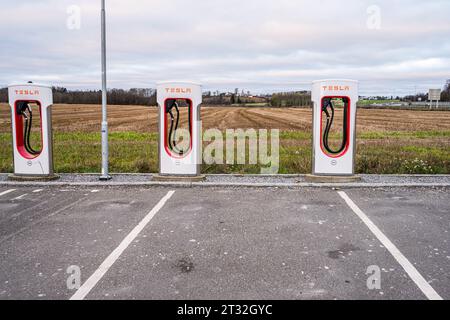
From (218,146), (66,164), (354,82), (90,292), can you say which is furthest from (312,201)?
(218,146)

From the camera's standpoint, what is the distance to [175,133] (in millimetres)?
8992

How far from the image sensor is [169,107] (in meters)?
8.62

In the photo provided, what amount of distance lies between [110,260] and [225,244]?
1331 millimetres

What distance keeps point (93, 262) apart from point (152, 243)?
0.79 metres

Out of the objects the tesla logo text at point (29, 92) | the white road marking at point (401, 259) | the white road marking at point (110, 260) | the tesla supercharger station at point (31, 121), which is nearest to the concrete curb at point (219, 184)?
the tesla supercharger station at point (31, 121)

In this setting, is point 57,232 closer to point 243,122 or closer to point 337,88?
point 337,88

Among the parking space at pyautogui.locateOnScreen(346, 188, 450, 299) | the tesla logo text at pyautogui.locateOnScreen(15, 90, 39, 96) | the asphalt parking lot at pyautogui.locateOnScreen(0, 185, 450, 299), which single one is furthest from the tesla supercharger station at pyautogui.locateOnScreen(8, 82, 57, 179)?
the parking space at pyautogui.locateOnScreen(346, 188, 450, 299)

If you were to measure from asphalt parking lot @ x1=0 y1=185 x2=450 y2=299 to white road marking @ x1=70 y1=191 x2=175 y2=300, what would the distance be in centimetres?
1

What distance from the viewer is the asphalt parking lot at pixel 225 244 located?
12.4ft

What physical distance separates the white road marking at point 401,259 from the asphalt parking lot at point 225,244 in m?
0.01
